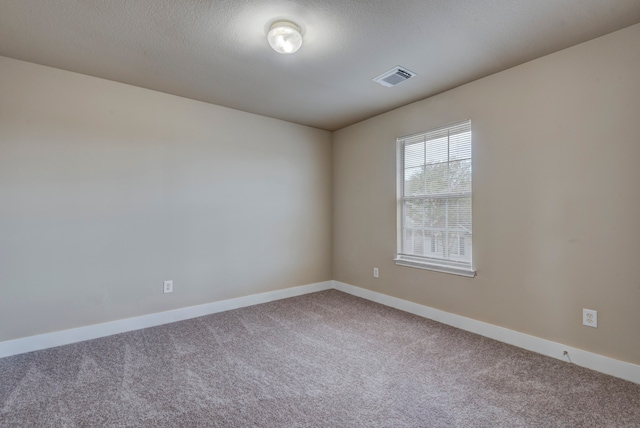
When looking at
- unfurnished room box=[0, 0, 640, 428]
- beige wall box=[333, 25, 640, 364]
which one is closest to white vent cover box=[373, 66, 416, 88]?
unfurnished room box=[0, 0, 640, 428]

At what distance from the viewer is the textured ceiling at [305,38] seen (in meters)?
1.86

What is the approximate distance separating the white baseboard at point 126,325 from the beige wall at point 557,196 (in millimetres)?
2023

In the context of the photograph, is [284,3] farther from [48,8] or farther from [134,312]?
[134,312]

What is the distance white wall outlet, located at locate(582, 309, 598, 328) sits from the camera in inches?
85.1

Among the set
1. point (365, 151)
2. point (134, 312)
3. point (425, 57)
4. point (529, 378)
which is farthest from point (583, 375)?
point (134, 312)

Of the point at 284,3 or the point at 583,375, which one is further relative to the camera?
the point at 583,375

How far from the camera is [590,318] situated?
218 centimetres

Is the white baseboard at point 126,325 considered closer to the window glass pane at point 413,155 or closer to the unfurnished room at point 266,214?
the unfurnished room at point 266,214

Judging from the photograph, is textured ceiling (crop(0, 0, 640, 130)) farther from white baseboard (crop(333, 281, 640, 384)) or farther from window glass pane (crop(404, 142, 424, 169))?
white baseboard (crop(333, 281, 640, 384))

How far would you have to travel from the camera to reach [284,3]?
1.82 m

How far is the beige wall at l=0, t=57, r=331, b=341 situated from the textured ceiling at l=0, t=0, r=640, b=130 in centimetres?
35

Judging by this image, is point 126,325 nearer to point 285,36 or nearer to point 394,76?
point 285,36

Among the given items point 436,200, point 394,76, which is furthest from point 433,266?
point 394,76

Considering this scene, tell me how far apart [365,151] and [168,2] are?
2.75 m
